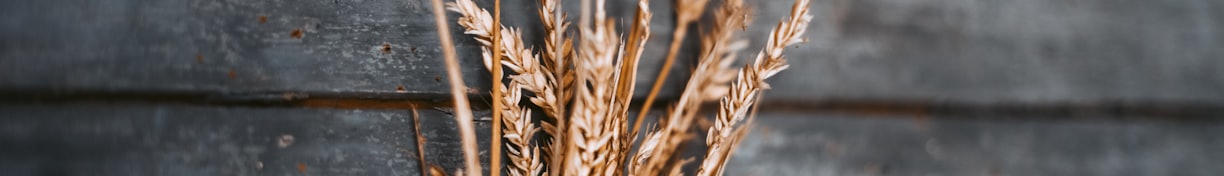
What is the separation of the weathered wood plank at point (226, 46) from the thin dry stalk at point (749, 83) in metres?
0.21

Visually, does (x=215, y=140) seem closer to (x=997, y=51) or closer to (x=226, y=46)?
(x=226, y=46)

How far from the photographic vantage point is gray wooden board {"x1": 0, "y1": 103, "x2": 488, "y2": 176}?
1.81ft

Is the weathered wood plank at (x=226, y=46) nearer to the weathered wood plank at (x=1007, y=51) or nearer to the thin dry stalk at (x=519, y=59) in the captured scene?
the thin dry stalk at (x=519, y=59)

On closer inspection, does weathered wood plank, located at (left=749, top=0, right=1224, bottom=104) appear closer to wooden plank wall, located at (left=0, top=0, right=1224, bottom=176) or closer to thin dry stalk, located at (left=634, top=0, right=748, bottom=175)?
wooden plank wall, located at (left=0, top=0, right=1224, bottom=176)

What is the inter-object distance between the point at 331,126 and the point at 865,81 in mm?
423

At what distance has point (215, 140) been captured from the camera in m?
0.56

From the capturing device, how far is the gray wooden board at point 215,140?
0.55 metres

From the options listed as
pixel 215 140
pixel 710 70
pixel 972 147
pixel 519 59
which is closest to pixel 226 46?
pixel 215 140

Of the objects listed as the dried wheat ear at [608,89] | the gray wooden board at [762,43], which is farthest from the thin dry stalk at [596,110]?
the gray wooden board at [762,43]

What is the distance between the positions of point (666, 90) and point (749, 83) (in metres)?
0.15

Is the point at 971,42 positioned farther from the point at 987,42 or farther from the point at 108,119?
the point at 108,119

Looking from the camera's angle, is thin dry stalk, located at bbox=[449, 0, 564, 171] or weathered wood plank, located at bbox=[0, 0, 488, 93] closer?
thin dry stalk, located at bbox=[449, 0, 564, 171]

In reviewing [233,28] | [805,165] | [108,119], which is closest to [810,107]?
[805,165]

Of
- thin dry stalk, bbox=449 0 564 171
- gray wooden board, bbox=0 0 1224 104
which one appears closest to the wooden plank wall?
gray wooden board, bbox=0 0 1224 104
